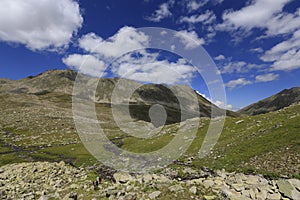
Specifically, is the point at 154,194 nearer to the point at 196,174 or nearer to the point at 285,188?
the point at 285,188

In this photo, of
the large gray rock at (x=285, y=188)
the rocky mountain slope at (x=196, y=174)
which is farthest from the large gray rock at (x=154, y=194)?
the large gray rock at (x=285, y=188)

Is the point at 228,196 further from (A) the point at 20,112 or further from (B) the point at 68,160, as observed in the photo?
(A) the point at 20,112

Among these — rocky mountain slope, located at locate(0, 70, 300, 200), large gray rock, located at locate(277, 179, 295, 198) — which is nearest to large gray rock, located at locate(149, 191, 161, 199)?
rocky mountain slope, located at locate(0, 70, 300, 200)

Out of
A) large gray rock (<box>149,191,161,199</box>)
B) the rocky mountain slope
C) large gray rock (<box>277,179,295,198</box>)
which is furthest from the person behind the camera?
the rocky mountain slope

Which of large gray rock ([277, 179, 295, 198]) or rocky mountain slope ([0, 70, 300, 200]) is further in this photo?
rocky mountain slope ([0, 70, 300, 200])

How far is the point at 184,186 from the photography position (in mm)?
19047

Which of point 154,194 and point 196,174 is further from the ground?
point 154,194

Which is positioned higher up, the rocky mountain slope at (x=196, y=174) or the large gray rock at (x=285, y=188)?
the rocky mountain slope at (x=196, y=174)

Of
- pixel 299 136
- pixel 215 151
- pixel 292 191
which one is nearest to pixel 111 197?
pixel 292 191

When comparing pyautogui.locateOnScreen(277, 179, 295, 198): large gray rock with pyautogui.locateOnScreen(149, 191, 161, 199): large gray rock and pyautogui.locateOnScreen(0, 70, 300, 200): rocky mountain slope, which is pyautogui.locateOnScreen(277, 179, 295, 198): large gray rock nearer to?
pyautogui.locateOnScreen(0, 70, 300, 200): rocky mountain slope

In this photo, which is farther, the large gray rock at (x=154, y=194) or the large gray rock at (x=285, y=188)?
the large gray rock at (x=154, y=194)

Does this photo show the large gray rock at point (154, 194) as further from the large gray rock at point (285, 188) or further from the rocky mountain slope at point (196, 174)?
the large gray rock at point (285, 188)

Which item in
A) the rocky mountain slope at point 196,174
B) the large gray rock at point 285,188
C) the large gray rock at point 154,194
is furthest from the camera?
the rocky mountain slope at point 196,174

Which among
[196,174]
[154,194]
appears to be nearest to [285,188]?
[154,194]
